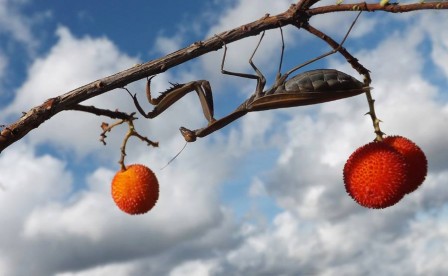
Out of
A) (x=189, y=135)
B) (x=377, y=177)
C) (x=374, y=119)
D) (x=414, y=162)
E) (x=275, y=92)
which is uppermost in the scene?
(x=275, y=92)

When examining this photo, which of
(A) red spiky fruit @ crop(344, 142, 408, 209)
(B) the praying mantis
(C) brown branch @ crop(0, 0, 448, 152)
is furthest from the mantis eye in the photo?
(A) red spiky fruit @ crop(344, 142, 408, 209)

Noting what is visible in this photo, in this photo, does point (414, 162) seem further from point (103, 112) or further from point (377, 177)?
point (103, 112)

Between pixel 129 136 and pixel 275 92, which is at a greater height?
pixel 275 92

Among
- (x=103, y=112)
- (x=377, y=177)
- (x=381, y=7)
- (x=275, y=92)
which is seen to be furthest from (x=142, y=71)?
(x=377, y=177)

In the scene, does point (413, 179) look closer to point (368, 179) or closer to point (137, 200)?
point (368, 179)

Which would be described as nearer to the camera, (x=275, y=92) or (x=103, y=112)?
(x=103, y=112)

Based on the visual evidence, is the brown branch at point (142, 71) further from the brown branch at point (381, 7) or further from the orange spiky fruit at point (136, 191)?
the orange spiky fruit at point (136, 191)

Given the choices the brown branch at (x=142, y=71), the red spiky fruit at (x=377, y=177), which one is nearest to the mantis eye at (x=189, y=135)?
the brown branch at (x=142, y=71)

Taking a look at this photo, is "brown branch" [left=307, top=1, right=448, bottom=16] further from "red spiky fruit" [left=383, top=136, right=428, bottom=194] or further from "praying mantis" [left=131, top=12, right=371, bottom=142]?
"red spiky fruit" [left=383, top=136, right=428, bottom=194]
